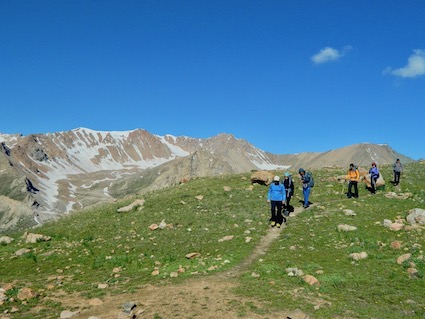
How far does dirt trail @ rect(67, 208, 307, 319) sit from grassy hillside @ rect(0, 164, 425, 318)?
25.4 inches

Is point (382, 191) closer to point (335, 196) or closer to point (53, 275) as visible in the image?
point (335, 196)

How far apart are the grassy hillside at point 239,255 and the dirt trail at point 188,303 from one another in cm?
64

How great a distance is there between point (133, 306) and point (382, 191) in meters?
30.1

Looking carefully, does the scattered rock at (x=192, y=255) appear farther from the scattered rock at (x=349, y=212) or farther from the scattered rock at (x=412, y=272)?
the scattered rock at (x=349, y=212)

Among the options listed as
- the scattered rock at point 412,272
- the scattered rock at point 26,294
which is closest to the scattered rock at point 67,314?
the scattered rock at point 26,294

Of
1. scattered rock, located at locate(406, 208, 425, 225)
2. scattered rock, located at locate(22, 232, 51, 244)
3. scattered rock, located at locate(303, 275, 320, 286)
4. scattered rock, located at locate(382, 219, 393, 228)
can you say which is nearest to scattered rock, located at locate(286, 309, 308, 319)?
scattered rock, located at locate(303, 275, 320, 286)

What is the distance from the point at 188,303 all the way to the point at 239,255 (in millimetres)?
6800

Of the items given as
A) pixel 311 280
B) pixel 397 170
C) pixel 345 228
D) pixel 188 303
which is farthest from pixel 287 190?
pixel 188 303

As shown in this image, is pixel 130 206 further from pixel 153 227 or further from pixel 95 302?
pixel 95 302

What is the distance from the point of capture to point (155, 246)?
24109mm

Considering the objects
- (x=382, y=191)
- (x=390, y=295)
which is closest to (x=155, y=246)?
(x=390, y=295)

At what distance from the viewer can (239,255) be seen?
20672 mm

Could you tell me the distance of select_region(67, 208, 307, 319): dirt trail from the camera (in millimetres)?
13313

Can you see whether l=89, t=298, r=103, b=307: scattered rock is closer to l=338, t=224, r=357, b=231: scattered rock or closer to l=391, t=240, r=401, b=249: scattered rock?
l=391, t=240, r=401, b=249: scattered rock
